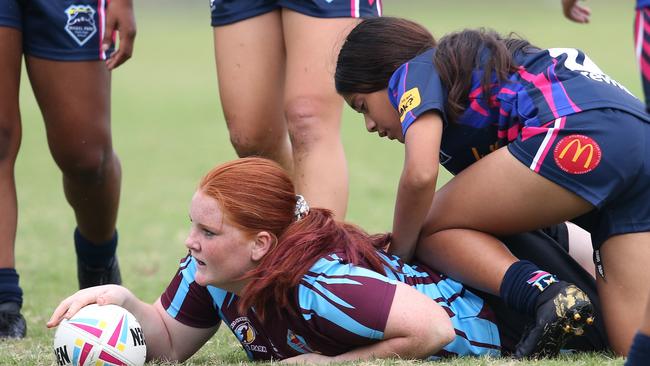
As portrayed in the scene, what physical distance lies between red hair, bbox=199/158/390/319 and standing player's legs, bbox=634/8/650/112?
4.14 ft

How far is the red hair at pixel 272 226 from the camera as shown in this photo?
11.8 ft

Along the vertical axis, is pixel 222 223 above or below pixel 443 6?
above

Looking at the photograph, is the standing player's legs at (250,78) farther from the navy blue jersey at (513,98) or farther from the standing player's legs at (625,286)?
the standing player's legs at (625,286)

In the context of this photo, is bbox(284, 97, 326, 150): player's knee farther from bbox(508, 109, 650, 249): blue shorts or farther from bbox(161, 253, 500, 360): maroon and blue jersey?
bbox(508, 109, 650, 249): blue shorts

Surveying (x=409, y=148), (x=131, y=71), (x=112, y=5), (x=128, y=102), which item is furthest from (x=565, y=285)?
(x=131, y=71)

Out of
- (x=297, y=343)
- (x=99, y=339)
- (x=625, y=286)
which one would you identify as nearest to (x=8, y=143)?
(x=99, y=339)

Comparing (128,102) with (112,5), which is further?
(128,102)

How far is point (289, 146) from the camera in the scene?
209 inches

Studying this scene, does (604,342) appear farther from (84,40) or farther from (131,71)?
(131,71)

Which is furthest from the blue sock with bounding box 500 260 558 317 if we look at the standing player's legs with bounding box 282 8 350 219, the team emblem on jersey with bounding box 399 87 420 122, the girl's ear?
the standing player's legs with bounding box 282 8 350 219

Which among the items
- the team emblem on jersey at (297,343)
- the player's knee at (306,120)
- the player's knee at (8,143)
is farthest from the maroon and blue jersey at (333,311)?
the player's knee at (8,143)

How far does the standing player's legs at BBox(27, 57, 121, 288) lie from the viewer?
5.11 m

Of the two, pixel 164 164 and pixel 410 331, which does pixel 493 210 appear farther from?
pixel 164 164

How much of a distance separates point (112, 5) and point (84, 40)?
234 millimetres
